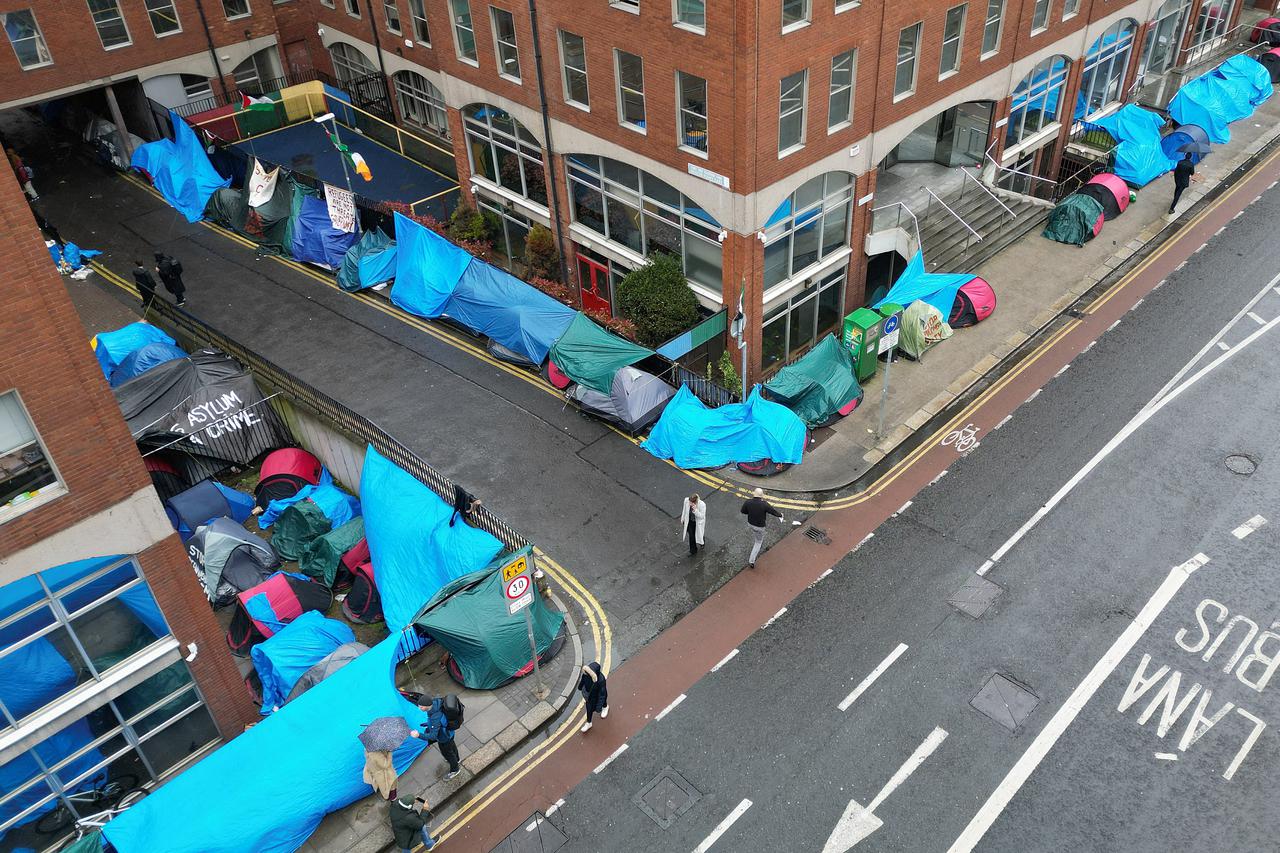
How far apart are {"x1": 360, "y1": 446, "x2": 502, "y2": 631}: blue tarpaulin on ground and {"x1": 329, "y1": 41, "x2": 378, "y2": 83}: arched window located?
23634 millimetres

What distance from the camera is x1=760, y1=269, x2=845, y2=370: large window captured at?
81.7ft

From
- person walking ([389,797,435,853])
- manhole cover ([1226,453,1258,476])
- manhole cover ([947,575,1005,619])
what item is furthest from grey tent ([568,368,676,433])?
manhole cover ([1226,453,1258,476])

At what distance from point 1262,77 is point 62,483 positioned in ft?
133

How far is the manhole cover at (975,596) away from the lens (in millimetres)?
18188

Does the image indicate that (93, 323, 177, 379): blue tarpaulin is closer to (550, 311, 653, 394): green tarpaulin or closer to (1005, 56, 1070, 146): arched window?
(550, 311, 653, 394): green tarpaulin

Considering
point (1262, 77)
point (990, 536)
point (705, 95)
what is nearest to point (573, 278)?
point (705, 95)

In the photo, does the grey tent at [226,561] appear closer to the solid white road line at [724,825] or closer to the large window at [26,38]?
the solid white road line at [724,825]

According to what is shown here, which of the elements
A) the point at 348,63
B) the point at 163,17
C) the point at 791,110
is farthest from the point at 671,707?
the point at 163,17

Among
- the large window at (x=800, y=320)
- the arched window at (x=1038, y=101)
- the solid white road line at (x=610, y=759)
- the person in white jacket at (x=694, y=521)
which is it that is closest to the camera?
the solid white road line at (x=610, y=759)

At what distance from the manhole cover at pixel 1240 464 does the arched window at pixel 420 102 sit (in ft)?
88.0

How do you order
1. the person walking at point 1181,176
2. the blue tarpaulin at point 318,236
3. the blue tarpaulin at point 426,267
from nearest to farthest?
1. the blue tarpaulin at point 426,267
2. the person walking at point 1181,176
3. the blue tarpaulin at point 318,236

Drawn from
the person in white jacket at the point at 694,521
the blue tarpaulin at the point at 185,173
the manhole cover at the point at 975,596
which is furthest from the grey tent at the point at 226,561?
the blue tarpaulin at the point at 185,173

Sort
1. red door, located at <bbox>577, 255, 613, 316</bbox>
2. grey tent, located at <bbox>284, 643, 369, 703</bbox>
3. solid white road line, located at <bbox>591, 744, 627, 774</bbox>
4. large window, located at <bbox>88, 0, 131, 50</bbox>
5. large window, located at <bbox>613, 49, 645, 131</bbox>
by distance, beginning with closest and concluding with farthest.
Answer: solid white road line, located at <bbox>591, 744, 627, 774</bbox>
grey tent, located at <bbox>284, 643, 369, 703</bbox>
large window, located at <bbox>613, 49, 645, 131</bbox>
red door, located at <bbox>577, 255, 613, 316</bbox>
large window, located at <bbox>88, 0, 131, 50</bbox>

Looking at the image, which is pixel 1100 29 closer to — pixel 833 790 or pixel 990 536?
pixel 990 536
